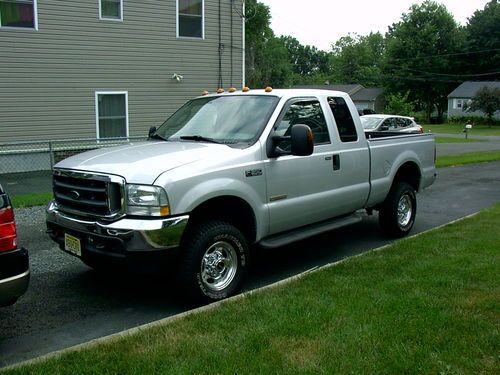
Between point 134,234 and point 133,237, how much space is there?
28mm

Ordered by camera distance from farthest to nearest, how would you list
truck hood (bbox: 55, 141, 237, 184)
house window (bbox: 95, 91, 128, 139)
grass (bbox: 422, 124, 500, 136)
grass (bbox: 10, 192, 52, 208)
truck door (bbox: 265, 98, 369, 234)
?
grass (bbox: 422, 124, 500, 136), house window (bbox: 95, 91, 128, 139), grass (bbox: 10, 192, 52, 208), truck door (bbox: 265, 98, 369, 234), truck hood (bbox: 55, 141, 237, 184)

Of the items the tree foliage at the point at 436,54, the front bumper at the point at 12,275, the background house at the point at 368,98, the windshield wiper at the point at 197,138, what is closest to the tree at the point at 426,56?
the tree foliage at the point at 436,54

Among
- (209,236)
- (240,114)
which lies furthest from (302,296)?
(240,114)

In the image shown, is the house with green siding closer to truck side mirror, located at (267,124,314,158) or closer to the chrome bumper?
the chrome bumper

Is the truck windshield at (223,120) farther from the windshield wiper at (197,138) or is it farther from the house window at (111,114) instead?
the house window at (111,114)

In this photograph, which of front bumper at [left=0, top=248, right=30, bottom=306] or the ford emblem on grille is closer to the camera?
front bumper at [left=0, top=248, right=30, bottom=306]

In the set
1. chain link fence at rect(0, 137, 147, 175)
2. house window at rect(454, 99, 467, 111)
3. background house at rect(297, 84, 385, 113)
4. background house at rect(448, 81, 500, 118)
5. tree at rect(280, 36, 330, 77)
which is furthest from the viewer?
tree at rect(280, 36, 330, 77)

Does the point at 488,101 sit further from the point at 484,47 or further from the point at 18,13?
the point at 18,13

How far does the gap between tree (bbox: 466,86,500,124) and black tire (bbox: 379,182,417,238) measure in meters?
52.8

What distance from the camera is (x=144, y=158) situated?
4.84 m

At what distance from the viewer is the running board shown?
5.54 metres

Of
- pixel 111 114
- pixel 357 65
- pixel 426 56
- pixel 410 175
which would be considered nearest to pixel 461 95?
pixel 426 56

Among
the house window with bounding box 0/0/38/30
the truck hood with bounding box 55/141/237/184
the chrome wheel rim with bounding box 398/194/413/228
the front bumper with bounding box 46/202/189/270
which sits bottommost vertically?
the chrome wheel rim with bounding box 398/194/413/228

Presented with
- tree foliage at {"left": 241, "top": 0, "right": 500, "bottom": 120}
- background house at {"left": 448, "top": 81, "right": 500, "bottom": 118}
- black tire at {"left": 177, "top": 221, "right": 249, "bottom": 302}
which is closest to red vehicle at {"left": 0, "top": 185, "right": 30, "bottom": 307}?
black tire at {"left": 177, "top": 221, "right": 249, "bottom": 302}
